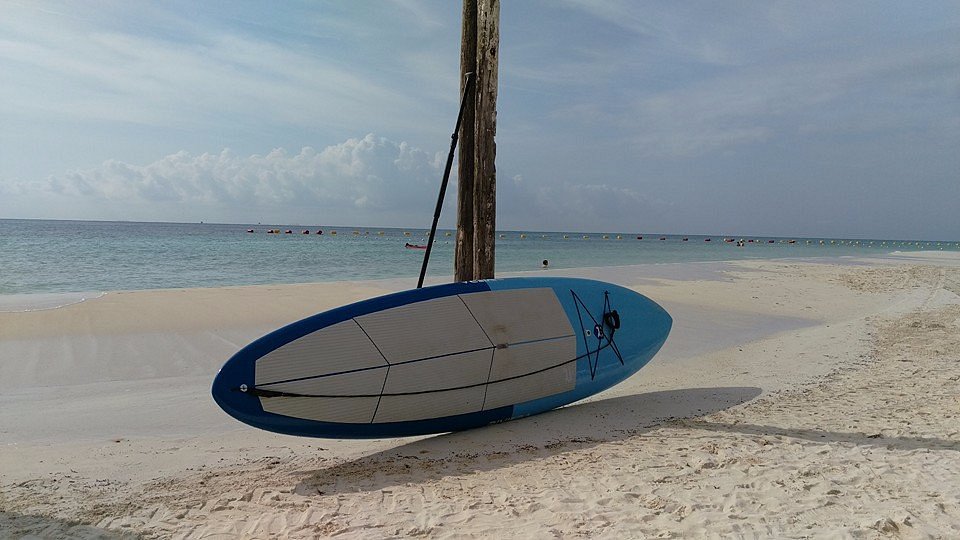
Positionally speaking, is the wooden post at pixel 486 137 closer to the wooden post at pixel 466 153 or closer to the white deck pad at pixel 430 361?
the wooden post at pixel 466 153

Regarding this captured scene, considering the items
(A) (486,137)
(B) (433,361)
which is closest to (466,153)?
(A) (486,137)

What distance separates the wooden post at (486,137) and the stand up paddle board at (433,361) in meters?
0.35

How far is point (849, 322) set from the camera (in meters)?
9.05

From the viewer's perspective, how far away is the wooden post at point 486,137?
456 cm

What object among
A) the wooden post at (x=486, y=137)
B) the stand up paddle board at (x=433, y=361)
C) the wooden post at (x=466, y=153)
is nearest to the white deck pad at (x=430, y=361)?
the stand up paddle board at (x=433, y=361)

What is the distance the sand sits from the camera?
271 centimetres

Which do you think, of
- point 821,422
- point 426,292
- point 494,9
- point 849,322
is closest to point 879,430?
point 821,422

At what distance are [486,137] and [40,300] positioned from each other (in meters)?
9.41

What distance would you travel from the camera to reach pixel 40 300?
10258 mm

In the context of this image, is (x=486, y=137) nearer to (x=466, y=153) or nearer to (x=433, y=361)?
(x=466, y=153)

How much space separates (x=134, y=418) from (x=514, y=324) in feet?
9.35

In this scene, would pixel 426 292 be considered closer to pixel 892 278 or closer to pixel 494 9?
pixel 494 9

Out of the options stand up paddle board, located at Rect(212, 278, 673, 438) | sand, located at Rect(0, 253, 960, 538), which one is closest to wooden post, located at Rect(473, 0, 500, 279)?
stand up paddle board, located at Rect(212, 278, 673, 438)

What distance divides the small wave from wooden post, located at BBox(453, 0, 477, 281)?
295 inches
